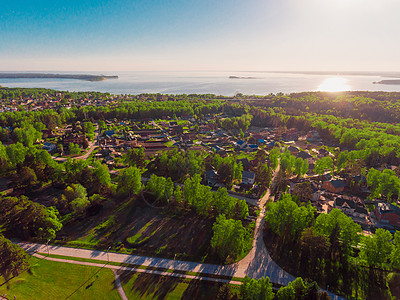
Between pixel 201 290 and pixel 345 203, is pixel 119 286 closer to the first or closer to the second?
pixel 201 290

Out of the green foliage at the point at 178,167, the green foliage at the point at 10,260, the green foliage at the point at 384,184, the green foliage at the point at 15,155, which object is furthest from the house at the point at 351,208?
the green foliage at the point at 15,155

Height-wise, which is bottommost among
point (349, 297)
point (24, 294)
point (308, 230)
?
point (349, 297)

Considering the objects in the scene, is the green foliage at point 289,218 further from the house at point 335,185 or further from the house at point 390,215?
the house at point 335,185

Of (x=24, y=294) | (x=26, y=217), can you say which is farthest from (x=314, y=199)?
(x=26, y=217)

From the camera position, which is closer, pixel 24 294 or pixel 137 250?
pixel 24 294

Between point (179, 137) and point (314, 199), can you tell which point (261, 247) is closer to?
point (314, 199)

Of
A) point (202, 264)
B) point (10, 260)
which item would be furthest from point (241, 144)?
point (10, 260)
